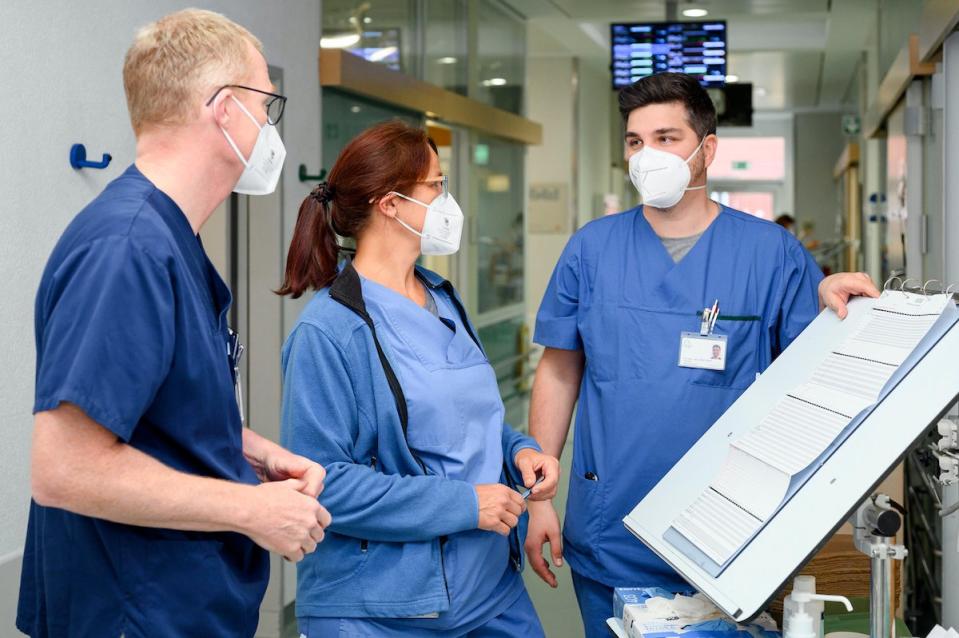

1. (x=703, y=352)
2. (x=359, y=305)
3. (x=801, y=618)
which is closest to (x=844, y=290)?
(x=703, y=352)

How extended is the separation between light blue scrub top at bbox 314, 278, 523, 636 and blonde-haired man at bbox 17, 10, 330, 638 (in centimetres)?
35

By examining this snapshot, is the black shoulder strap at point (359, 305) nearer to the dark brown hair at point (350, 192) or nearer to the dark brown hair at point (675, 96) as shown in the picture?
the dark brown hair at point (350, 192)

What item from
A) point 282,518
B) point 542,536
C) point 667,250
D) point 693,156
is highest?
point 693,156

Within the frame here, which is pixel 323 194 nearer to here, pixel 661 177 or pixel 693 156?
pixel 661 177

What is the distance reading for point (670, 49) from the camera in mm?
6832

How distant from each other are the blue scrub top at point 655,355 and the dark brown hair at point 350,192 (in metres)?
0.54

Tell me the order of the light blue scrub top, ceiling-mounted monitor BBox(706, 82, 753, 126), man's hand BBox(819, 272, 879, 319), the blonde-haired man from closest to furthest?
1. the blonde-haired man
2. man's hand BBox(819, 272, 879, 319)
3. the light blue scrub top
4. ceiling-mounted monitor BBox(706, 82, 753, 126)

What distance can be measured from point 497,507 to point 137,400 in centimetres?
73

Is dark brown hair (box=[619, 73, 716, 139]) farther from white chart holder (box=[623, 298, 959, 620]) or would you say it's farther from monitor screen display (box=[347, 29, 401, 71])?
monitor screen display (box=[347, 29, 401, 71])

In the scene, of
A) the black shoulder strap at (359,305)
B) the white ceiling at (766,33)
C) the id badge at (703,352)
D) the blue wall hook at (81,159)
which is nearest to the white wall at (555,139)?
the white ceiling at (766,33)

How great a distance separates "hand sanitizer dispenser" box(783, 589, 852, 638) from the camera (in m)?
1.38

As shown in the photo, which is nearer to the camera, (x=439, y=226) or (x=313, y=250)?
(x=313, y=250)

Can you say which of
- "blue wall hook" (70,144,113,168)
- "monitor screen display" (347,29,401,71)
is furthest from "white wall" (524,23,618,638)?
"blue wall hook" (70,144,113,168)

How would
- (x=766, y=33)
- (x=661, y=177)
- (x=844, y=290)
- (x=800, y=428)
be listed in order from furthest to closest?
1. (x=766, y=33)
2. (x=661, y=177)
3. (x=844, y=290)
4. (x=800, y=428)
